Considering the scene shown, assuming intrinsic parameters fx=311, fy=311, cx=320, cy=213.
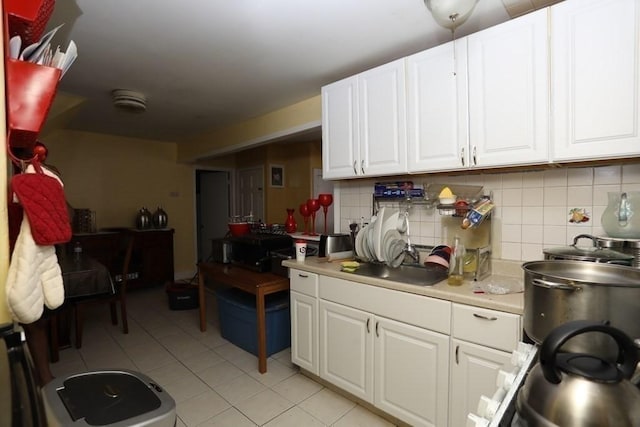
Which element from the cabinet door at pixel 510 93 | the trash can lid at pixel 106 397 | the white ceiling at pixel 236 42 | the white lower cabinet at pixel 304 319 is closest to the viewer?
the trash can lid at pixel 106 397

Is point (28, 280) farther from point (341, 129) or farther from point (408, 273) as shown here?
point (341, 129)

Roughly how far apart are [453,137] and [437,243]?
0.74m

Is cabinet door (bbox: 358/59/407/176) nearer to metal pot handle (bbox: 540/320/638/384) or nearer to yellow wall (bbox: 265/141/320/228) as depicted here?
metal pot handle (bbox: 540/320/638/384)

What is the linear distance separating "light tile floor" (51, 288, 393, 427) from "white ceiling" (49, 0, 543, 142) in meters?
2.28

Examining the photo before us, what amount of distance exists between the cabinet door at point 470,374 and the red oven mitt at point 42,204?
160cm

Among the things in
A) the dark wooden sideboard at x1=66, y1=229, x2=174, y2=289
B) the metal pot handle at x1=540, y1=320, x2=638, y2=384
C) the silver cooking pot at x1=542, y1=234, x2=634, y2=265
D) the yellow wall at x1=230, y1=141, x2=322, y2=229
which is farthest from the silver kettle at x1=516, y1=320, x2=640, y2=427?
the dark wooden sideboard at x1=66, y1=229, x2=174, y2=289

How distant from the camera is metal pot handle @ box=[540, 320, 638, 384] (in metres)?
0.56

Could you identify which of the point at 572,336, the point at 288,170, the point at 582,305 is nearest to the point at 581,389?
the point at 572,336

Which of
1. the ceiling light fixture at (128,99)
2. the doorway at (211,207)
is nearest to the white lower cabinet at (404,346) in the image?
the ceiling light fixture at (128,99)

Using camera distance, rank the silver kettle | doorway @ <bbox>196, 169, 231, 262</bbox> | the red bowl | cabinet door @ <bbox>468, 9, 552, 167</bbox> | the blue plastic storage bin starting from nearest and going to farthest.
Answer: the silver kettle
cabinet door @ <bbox>468, 9, 552, 167</bbox>
the blue plastic storage bin
the red bowl
doorway @ <bbox>196, 169, 231, 262</bbox>

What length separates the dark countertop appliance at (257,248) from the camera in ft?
8.71

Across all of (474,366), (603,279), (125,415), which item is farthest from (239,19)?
(474,366)

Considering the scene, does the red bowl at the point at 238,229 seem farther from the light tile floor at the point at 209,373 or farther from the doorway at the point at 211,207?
the doorway at the point at 211,207

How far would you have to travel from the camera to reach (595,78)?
1331 mm
